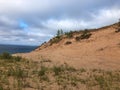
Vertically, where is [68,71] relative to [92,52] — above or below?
below

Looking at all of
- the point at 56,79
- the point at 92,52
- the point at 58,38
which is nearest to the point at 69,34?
the point at 58,38

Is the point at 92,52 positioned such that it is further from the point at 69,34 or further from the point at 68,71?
→ the point at 69,34

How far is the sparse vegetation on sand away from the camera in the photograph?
1250cm

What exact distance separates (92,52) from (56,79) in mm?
11538

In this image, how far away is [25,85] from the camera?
40.5ft

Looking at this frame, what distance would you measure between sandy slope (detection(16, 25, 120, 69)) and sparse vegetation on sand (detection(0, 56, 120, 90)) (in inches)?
109

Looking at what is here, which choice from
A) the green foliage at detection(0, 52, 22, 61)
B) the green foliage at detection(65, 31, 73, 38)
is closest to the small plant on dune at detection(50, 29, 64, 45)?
the green foliage at detection(65, 31, 73, 38)

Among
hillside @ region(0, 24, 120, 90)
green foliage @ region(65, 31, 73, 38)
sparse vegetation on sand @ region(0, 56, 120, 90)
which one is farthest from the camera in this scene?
green foliage @ region(65, 31, 73, 38)

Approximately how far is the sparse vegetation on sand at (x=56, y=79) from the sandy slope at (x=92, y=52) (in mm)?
2772

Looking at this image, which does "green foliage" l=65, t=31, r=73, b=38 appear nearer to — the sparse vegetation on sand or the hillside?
the hillside

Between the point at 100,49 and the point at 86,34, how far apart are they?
6364mm

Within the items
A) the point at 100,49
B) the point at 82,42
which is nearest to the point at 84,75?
the point at 100,49

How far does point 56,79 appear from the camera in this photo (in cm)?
1380

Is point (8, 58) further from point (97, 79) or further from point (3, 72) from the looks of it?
point (97, 79)
